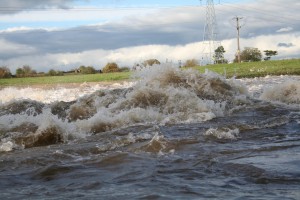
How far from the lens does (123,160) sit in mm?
5711

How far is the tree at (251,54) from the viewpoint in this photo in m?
64.0

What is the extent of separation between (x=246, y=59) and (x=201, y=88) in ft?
169

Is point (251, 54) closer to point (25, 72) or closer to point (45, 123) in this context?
point (25, 72)

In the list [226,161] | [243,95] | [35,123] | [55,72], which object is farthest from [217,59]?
[226,161]

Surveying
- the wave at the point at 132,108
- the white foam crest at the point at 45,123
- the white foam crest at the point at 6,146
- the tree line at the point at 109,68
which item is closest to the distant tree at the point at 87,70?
the tree line at the point at 109,68

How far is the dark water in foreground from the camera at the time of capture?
4168 millimetres

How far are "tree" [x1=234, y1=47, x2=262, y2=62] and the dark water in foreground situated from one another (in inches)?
2052

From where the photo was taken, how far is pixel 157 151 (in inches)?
247

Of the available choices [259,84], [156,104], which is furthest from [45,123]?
[259,84]

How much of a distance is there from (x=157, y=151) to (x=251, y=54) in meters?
61.0

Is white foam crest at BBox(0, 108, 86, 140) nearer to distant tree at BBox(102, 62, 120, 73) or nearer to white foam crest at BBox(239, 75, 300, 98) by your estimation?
white foam crest at BBox(239, 75, 300, 98)

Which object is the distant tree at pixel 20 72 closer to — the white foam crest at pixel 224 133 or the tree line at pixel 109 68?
the tree line at pixel 109 68

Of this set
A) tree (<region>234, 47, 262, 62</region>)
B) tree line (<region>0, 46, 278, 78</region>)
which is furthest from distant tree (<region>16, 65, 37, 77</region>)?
tree (<region>234, 47, 262, 62</region>)

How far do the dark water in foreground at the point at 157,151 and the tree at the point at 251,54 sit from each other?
52.1m
